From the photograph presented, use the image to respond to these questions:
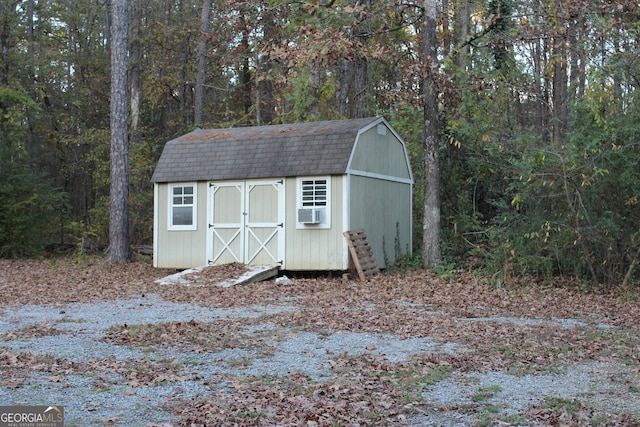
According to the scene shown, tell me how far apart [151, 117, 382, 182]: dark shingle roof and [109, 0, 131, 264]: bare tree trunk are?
184 cm

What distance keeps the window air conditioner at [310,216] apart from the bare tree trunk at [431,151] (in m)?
2.57

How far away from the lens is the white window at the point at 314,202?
15758 mm

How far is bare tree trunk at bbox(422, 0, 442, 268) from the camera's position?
15820 millimetres

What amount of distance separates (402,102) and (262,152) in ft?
11.3

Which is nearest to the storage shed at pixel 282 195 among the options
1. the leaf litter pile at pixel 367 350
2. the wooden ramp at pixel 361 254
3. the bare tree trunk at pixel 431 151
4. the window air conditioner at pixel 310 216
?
the window air conditioner at pixel 310 216

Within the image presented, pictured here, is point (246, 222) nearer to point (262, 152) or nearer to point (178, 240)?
point (262, 152)

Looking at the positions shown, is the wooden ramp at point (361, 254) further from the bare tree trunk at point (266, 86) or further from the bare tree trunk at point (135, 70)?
the bare tree trunk at point (135, 70)

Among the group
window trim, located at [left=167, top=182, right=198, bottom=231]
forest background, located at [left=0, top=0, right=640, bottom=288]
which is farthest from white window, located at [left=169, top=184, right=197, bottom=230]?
forest background, located at [left=0, top=0, right=640, bottom=288]

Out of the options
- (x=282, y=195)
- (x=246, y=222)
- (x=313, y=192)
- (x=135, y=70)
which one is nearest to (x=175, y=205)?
(x=246, y=222)

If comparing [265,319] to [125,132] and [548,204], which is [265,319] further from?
[125,132]

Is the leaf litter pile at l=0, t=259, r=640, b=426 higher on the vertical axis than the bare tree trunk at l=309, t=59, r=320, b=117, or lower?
lower

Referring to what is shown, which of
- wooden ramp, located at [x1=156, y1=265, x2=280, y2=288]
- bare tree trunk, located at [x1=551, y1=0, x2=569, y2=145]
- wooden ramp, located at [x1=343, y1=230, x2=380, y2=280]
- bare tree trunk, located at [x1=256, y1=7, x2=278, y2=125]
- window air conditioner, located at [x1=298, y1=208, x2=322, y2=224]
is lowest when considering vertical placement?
wooden ramp, located at [x1=156, y1=265, x2=280, y2=288]

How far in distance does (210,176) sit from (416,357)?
35.1 ft

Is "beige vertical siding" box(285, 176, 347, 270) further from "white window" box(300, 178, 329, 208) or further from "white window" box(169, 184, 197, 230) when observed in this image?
"white window" box(169, 184, 197, 230)
